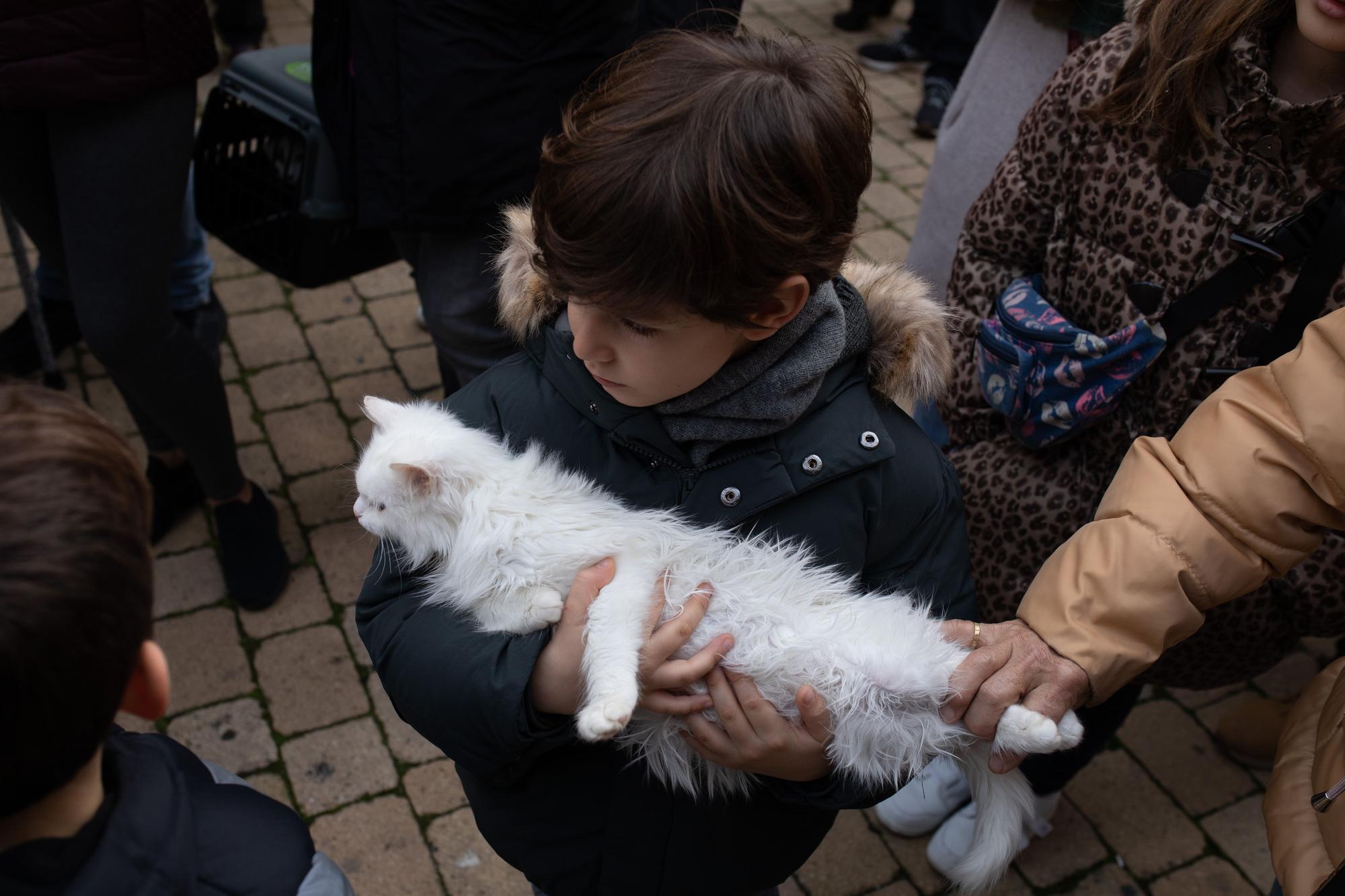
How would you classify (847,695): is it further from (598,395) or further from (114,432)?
(114,432)

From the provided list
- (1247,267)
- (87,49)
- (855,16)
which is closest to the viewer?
(1247,267)

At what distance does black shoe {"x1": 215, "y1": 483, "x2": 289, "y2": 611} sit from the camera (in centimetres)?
379

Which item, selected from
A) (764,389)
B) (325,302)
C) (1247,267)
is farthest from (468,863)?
(325,302)

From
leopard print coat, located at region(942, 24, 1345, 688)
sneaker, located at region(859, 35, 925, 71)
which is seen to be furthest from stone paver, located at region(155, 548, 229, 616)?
sneaker, located at region(859, 35, 925, 71)

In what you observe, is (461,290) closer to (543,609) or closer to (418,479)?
(418,479)

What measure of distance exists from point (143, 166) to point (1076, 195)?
2662mm

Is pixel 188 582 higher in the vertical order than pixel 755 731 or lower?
lower

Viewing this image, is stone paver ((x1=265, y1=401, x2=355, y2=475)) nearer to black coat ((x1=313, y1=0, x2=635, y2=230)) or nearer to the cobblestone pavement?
the cobblestone pavement

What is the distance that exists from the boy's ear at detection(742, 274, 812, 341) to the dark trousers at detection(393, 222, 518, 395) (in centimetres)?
149

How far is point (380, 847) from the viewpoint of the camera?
3.15 meters

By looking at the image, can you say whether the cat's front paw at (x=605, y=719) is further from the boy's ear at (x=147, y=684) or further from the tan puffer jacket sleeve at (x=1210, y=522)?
the tan puffer jacket sleeve at (x=1210, y=522)

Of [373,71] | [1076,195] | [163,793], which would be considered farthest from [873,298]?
[373,71]

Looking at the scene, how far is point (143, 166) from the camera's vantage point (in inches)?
114

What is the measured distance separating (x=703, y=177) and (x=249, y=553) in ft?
10.0
